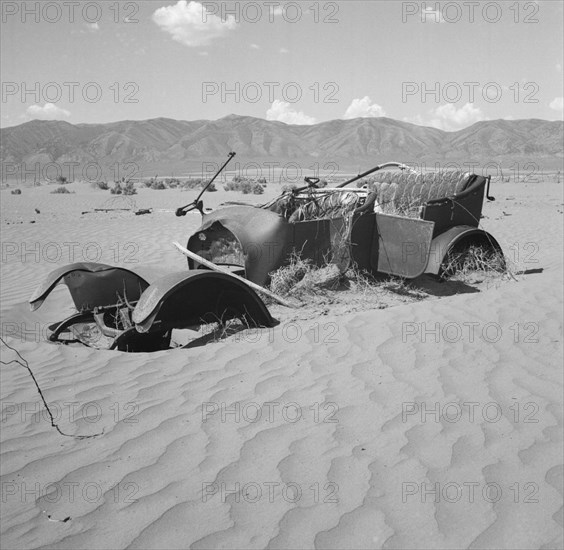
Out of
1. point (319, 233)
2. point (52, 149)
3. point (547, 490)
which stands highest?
point (52, 149)

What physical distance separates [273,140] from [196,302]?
358 feet

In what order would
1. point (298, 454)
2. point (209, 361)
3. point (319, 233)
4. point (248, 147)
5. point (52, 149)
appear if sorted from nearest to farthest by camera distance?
point (298, 454) → point (209, 361) → point (319, 233) → point (52, 149) → point (248, 147)

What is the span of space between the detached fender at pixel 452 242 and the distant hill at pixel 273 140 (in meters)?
80.9

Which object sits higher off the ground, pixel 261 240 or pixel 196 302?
pixel 261 240

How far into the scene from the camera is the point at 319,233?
6305mm

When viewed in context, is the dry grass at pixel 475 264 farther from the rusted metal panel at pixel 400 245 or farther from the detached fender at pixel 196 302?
the detached fender at pixel 196 302

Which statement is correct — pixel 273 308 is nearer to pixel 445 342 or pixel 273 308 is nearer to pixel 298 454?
pixel 445 342

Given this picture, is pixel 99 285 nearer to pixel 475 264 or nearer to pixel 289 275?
pixel 289 275

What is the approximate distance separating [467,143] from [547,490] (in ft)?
363

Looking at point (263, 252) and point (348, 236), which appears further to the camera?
point (348, 236)

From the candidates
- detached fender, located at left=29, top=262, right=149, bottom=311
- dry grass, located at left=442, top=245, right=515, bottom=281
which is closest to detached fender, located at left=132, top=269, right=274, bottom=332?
detached fender, located at left=29, top=262, right=149, bottom=311

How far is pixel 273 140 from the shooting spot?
110312 millimetres

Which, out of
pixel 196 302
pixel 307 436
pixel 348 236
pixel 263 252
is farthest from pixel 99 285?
pixel 307 436

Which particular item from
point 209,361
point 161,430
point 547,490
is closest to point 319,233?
point 209,361
